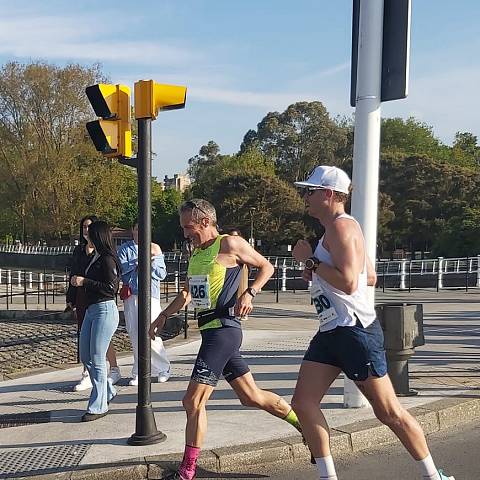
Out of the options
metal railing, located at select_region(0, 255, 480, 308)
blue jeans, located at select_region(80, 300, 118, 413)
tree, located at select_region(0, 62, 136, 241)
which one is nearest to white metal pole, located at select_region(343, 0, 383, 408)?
blue jeans, located at select_region(80, 300, 118, 413)

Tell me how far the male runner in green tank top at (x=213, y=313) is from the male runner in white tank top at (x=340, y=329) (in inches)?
29.3

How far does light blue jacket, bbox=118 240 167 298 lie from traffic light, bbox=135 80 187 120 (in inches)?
100.0

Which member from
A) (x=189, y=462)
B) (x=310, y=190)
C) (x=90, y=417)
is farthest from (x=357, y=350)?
(x=90, y=417)

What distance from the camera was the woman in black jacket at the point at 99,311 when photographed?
6.29 meters

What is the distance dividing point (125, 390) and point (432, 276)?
24238mm

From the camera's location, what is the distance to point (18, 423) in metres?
6.54

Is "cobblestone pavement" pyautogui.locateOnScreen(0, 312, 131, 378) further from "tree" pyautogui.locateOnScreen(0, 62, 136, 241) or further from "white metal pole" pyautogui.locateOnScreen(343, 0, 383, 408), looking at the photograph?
"tree" pyautogui.locateOnScreen(0, 62, 136, 241)

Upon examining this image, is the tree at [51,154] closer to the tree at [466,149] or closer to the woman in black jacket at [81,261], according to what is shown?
the tree at [466,149]

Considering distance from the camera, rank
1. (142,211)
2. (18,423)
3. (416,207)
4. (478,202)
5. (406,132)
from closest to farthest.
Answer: (142,211)
(18,423)
(478,202)
(416,207)
(406,132)

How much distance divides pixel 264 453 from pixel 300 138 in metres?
74.2

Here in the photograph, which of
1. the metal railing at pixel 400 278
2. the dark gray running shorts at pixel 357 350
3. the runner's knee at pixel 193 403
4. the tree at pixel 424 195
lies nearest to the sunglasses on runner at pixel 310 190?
the dark gray running shorts at pixel 357 350

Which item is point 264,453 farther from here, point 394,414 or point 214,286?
point 394,414

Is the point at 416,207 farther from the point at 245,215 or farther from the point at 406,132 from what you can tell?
the point at 406,132

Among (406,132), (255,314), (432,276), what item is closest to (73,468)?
(255,314)
